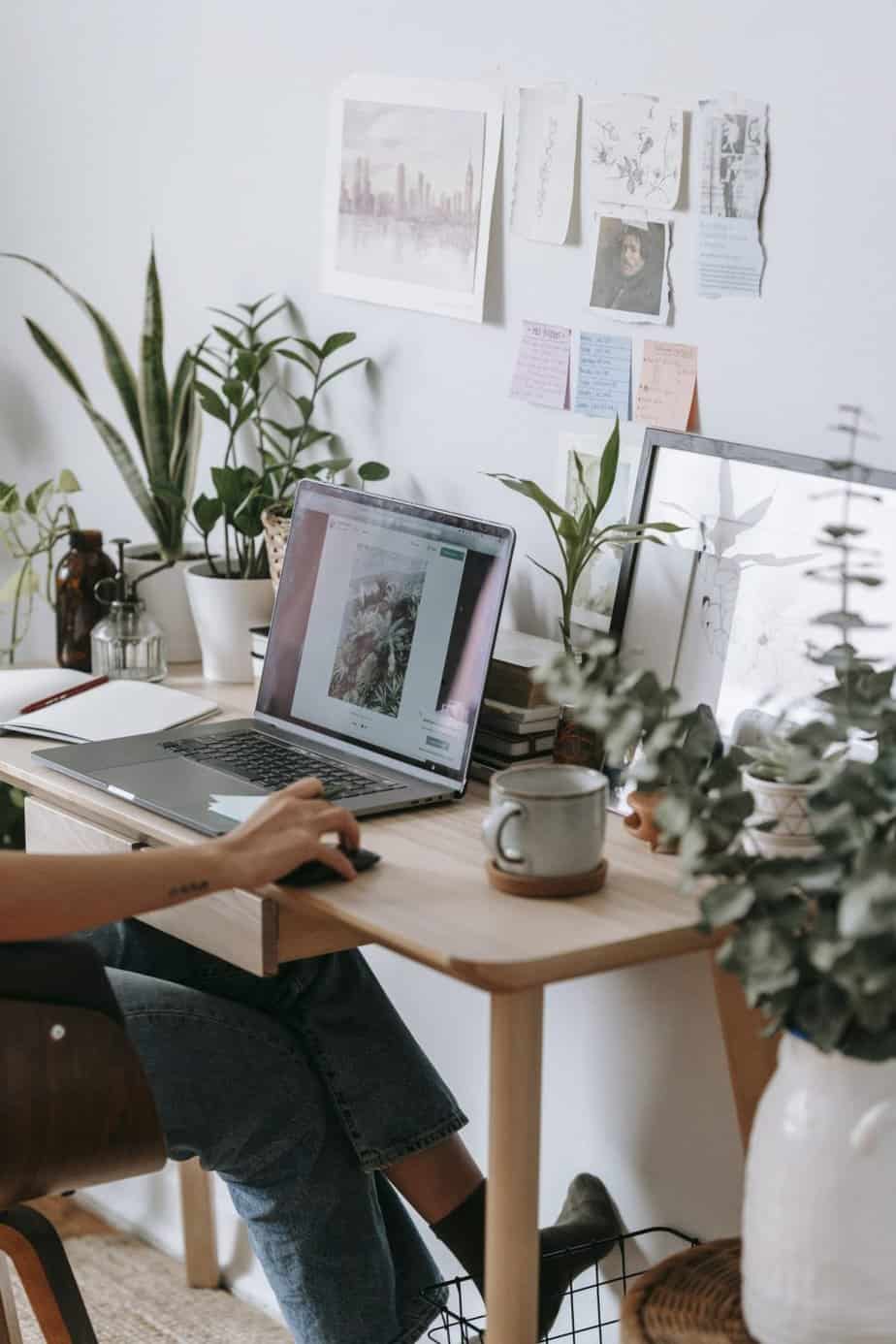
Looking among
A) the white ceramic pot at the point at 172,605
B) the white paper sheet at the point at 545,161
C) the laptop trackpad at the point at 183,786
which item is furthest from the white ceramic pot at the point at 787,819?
the white ceramic pot at the point at 172,605

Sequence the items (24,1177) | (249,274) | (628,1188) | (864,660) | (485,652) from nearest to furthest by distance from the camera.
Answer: (864,660)
(24,1177)
(485,652)
(628,1188)
(249,274)

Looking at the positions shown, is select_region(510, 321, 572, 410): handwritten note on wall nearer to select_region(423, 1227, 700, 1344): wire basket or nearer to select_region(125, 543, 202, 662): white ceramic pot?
select_region(125, 543, 202, 662): white ceramic pot

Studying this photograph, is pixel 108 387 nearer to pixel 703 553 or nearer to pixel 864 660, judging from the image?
pixel 703 553

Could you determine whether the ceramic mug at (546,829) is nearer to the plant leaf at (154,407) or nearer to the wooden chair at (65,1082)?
the wooden chair at (65,1082)

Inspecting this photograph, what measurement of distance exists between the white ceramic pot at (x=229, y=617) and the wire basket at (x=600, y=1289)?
0.79 meters

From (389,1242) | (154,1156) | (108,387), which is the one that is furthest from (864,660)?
(108,387)

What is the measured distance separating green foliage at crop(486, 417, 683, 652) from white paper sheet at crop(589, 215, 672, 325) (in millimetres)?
123

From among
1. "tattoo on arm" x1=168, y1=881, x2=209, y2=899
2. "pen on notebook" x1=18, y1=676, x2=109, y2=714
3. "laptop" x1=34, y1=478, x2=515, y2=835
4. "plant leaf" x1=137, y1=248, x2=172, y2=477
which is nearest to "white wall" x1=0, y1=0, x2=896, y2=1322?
"plant leaf" x1=137, y1=248, x2=172, y2=477

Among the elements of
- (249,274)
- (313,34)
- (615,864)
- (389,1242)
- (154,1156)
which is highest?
(313,34)

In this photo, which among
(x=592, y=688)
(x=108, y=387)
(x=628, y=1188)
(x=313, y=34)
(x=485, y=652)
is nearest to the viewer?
(x=592, y=688)

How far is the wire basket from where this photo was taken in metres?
1.97

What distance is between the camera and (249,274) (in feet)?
8.18

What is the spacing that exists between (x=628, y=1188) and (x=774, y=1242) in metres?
0.69

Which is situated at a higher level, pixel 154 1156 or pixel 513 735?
pixel 513 735
